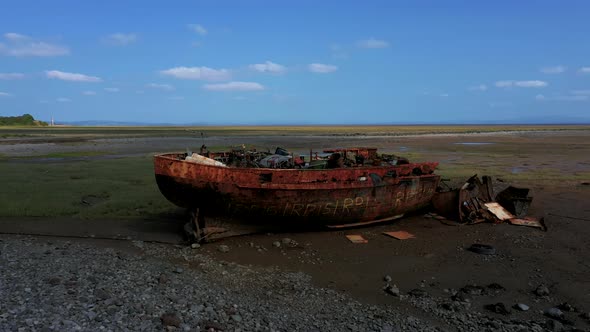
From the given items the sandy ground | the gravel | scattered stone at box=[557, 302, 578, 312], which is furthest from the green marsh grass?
scattered stone at box=[557, 302, 578, 312]

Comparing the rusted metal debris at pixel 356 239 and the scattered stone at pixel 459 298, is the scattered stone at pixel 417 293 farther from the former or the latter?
the rusted metal debris at pixel 356 239

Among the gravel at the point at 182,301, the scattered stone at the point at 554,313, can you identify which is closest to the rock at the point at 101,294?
the gravel at the point at 182,301

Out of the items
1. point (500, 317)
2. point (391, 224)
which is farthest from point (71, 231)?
point (500, 317)

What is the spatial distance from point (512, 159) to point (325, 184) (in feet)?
60.5

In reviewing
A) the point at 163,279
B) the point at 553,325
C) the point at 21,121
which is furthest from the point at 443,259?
the point at 21,121

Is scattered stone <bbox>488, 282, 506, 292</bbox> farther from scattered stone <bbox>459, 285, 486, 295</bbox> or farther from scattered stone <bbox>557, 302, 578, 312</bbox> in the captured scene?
scattered stone <bbox>557, 302, 578, 312</bbox>

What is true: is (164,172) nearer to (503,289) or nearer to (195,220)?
(195,220)

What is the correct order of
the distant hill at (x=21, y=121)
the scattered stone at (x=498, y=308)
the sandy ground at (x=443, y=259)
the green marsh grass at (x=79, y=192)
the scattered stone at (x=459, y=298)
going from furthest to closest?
the distant hill at (x=21, y=121) < the green marsh grass at (x=79, y=192) < the sandy ground at (x=443, y=259) < the scattered stone at (x=459, y=298) < the scattered stone at (x=498, y=308)

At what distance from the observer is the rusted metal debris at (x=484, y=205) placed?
33.1 feet

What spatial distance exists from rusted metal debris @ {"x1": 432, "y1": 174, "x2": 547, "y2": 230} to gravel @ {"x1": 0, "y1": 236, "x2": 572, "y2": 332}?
4687mm

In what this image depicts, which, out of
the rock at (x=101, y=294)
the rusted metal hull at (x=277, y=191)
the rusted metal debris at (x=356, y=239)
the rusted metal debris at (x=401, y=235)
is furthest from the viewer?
the rusted metal debris at (x=401, y=235)

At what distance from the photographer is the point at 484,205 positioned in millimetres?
10336

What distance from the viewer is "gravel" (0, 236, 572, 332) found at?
4781 mm

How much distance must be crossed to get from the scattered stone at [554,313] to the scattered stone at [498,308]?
18.8 inches
